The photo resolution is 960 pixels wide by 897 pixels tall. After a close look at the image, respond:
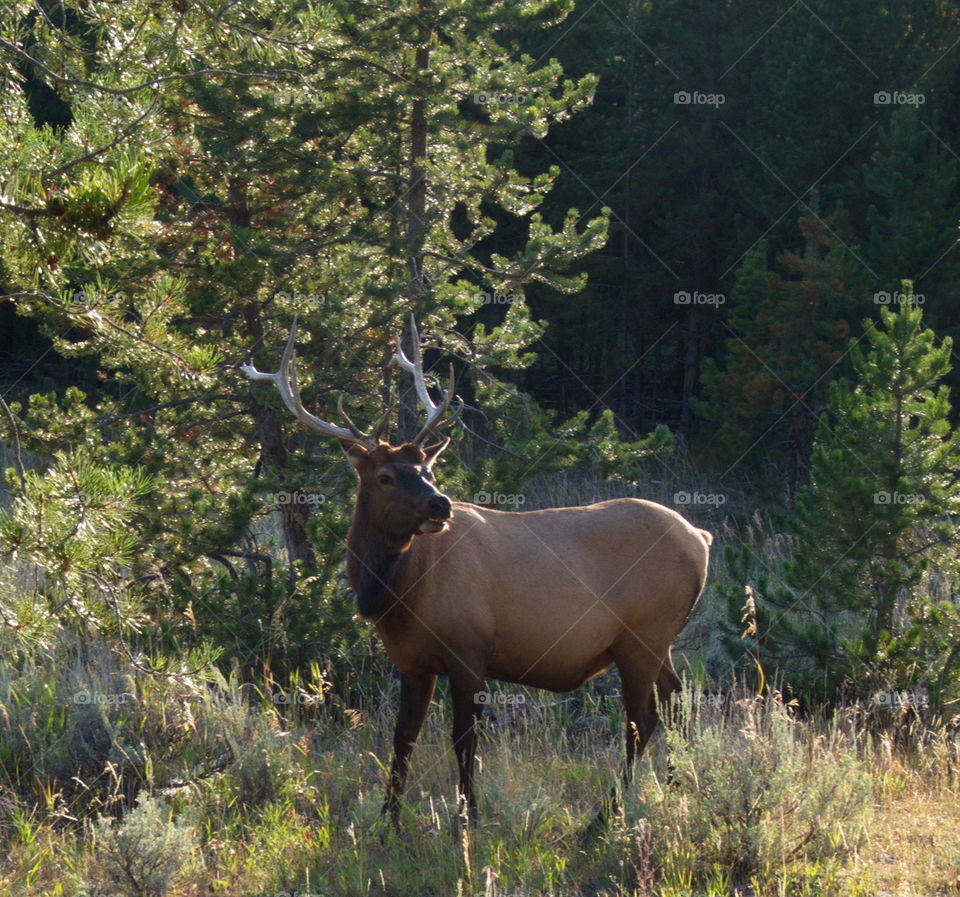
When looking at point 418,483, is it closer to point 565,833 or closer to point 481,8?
point 565,833

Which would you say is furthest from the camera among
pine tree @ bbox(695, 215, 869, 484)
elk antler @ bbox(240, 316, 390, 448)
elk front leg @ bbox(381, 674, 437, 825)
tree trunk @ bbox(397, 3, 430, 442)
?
pine tree @ bbox(695, 215, 869, 484)

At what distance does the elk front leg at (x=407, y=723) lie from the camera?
20.6 ft

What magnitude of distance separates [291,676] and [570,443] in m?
2.58

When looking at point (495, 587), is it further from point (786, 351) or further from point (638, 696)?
point (786, 351)

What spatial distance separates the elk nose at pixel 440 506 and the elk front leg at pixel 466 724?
904 millimetres

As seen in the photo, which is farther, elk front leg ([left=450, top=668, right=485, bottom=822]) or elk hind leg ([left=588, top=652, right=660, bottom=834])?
elk hind leg ([left=588, top=652, right=660, bottom=834])

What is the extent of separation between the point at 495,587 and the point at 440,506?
0.82m

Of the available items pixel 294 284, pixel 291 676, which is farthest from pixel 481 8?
pixel 291 676

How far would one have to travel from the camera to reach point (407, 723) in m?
6.31

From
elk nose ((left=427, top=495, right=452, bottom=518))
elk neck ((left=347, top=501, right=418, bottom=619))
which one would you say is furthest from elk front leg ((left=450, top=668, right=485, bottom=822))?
elk nose ((left=427, top=495, right=452, bottom=518))

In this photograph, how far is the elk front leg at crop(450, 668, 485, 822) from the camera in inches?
242

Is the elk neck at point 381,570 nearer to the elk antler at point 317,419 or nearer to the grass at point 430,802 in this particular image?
the elk antler at point 317,419

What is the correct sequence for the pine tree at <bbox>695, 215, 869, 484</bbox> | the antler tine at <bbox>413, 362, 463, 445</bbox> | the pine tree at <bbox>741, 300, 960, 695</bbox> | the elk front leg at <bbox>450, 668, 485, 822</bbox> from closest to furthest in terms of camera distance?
1. the elk front leg at <bbox>450, 668, 485, 822</bbox>
2. the antler tine at <bbox>413, 362, 463, 445</bbox>
3. the pine tree at <bbox>741, 300, 960, 695</bbox>
4. the pine tree at <bbox>695, 215, 869, 484</bbox>

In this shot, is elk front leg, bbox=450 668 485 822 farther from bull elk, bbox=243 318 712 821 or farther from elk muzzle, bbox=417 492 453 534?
elk muzzle, bbox=417 492 453 534
